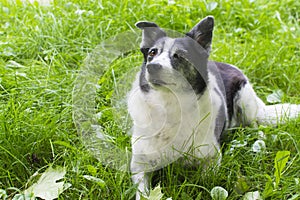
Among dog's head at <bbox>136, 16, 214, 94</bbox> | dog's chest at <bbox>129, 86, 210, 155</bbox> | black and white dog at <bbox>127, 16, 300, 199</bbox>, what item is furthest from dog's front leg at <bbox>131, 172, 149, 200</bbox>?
dog's head at <bbox>136, 16, 214, 94</bbox>

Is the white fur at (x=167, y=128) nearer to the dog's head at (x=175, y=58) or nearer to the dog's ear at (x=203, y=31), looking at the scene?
the dog's head at (x=175, y=58)

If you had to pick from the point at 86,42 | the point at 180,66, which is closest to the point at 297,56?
the point at 86,42

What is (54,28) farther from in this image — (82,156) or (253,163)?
(253,163)

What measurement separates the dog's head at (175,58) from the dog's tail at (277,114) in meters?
0.74

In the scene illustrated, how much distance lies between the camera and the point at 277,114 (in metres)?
2.87

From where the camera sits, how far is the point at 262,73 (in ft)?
11.2

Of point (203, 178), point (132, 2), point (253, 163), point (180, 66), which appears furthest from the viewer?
point (132, 2)

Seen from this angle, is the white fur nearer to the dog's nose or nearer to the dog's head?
the dog's head

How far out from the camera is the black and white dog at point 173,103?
2.17 m

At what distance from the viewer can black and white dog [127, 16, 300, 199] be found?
2.17 meters

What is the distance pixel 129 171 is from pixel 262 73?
1.45m

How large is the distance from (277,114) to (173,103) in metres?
0.87

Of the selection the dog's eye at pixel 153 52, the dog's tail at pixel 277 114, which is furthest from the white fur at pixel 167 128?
the dog's tail at pixel 277 114

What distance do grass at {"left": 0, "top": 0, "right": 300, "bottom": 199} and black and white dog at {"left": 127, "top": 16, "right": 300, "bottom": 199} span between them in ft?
0.30
